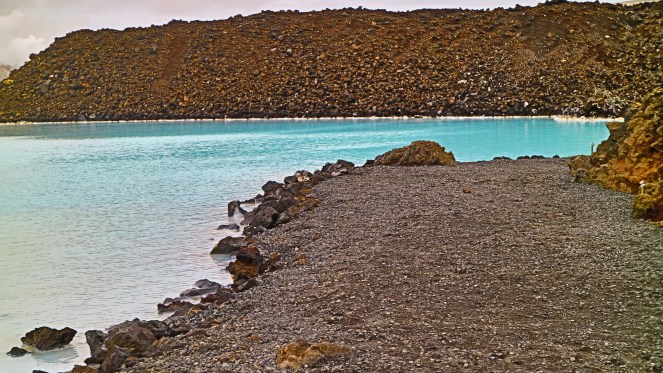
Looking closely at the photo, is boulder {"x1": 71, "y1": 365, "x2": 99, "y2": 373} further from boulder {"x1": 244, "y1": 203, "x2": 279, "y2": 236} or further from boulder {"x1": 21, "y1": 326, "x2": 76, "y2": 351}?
boulder {"x1": 244, "y1": 203, "x2": 279, "y2": 236}

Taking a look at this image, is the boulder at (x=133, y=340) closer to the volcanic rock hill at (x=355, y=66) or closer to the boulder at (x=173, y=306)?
the boulder at (x=173, y=306)

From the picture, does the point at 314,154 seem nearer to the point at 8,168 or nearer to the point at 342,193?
the point at 8,168

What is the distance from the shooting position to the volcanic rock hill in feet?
177

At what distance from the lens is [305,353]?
20.6 feet

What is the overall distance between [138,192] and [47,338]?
14.9 meters

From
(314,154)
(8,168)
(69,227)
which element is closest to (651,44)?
(314,154)

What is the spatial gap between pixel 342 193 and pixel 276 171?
31.4 feet

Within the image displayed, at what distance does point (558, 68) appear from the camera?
189ft

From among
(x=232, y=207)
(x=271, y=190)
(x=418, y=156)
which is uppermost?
(x=418, y=156)

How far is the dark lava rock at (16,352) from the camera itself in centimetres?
829

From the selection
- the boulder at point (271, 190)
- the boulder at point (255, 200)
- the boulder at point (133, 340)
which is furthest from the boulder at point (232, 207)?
the boulder at point (133, 340)

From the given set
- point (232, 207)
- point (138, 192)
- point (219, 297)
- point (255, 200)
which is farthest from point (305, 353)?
point (138, 192)

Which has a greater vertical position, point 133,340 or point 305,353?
point 305,353

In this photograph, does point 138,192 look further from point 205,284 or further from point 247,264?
point 205,284
